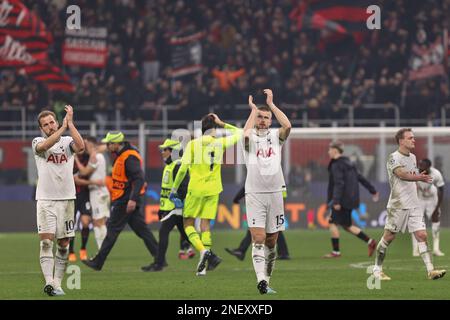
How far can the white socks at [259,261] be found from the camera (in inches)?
602

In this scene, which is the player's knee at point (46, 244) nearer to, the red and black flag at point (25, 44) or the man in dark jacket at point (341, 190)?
the man in dark jacket at point (341, 190)

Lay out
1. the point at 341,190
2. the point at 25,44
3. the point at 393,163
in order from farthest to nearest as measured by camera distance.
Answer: the point at 25,44
the point at 341,190
the point at 393,163

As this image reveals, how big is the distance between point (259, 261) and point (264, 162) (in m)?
1.28

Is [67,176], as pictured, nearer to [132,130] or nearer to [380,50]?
[132,130]

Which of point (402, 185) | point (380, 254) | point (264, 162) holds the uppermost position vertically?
point (264, 162)

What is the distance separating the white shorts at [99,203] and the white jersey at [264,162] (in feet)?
31.8

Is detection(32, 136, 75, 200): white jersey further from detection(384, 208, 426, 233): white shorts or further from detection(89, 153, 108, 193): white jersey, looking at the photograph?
detection(89, 153, 108, 193): white jersey


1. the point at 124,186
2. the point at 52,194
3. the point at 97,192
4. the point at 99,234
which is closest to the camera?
the point at 52,194

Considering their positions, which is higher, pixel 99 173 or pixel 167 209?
pixel 99 173

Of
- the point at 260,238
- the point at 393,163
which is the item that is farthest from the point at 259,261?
the point at 393,163

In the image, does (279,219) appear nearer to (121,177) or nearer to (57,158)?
(57,158)

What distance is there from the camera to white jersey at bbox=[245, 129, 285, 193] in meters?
15.5

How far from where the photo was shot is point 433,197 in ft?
82.0
